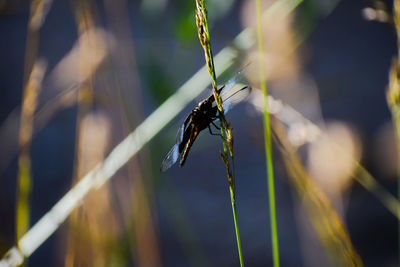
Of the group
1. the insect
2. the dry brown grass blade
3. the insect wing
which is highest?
the insect

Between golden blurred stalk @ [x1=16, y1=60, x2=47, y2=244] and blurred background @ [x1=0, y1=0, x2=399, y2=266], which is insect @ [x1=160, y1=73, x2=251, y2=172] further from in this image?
golden blurred stalk @ [x1=16, y1=60, x2=47, y2=244]

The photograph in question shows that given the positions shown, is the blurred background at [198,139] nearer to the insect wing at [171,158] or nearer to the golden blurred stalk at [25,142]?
the golden blurred stalk at [25,142]

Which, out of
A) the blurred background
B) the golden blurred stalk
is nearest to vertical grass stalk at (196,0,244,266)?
the blurred background

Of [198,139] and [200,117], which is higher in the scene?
[198,139]

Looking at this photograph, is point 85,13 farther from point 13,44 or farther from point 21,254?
point 13,44

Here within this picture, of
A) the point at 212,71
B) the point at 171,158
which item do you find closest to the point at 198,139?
the point at 171,158

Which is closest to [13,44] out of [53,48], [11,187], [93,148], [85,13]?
[53,48]

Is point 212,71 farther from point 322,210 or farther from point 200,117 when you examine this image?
point 322,210
